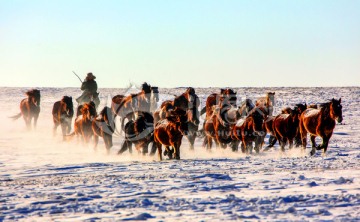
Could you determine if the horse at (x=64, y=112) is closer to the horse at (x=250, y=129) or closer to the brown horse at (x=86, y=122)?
the brown horse at (x=86, y=122)

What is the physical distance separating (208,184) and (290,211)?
2686mm

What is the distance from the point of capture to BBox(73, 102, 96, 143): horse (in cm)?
1970

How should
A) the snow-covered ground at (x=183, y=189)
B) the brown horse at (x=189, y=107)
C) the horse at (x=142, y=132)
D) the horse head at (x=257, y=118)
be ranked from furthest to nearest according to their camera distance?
1. the brown horse at (x=189, y=107)
2. the horse head at (x=257, y=118)
3. the horse at (x=142, y=132)
4. the snow-covered ground at (x=183, y=189)

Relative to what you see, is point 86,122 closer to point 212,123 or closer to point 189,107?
point 189,107

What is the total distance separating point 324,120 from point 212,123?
428 cm

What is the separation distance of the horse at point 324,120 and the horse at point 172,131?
134 inches

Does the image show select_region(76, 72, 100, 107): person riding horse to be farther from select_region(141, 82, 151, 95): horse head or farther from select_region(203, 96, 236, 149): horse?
select_region(203, 96, 236, 149): horse

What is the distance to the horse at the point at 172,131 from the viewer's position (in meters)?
14.9

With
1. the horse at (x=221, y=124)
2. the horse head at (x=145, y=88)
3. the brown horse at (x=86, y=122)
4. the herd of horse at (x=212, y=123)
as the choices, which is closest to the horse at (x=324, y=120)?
the herd of horse at (x=212, y=123)

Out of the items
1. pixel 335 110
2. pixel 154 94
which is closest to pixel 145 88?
pixel 154 94

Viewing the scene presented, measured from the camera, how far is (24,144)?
926 inches

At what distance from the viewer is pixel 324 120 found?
16031 mm

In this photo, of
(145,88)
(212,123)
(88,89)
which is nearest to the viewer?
(212,123)

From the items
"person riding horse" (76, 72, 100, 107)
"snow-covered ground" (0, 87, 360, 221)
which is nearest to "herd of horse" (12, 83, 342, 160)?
"snow-covered ground" (0, 87, 360, 221)
